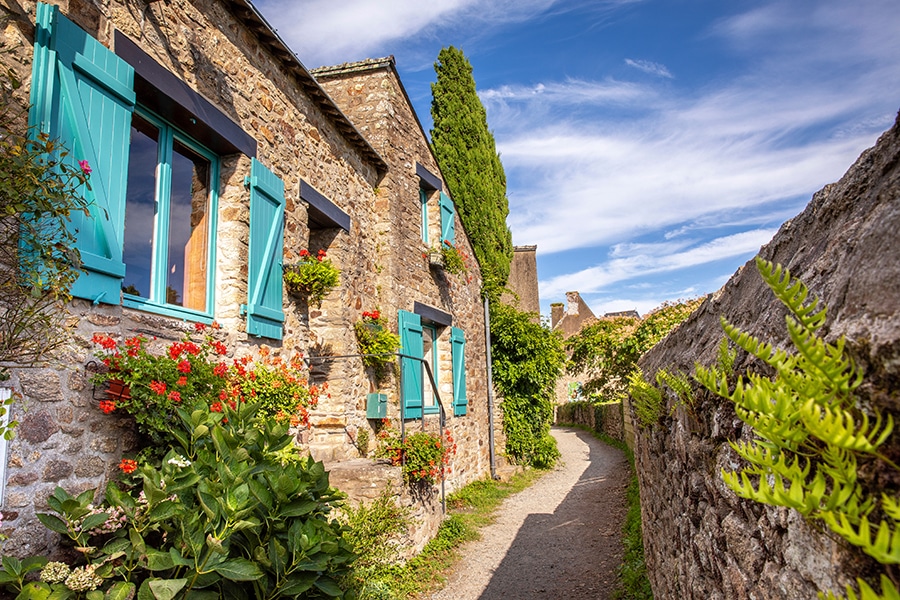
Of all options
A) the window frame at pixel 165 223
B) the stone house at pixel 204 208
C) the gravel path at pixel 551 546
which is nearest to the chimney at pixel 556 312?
the gravel path at pixel 551 546

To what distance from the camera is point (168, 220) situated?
409 cm

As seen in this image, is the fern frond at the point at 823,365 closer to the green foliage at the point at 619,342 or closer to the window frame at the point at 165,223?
the window frame at the point at 165,223

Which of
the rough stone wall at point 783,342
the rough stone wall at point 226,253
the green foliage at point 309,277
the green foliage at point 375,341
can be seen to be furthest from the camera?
the green foliage at point 375,341

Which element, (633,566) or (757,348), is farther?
(633,566)

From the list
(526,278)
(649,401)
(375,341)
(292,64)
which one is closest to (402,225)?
(375,341)

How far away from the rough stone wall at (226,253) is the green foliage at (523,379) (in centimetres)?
511

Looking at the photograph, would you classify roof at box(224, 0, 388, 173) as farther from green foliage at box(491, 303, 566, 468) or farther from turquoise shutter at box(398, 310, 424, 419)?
green foliage at box(491, 303, 566, 468)

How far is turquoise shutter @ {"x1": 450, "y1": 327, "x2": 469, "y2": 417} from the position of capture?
31.2ft

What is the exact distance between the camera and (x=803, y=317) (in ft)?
3.08

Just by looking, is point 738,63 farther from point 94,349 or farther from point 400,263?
point 94,349

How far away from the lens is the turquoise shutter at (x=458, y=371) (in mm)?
9516

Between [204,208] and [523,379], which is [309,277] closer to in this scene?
[204,208]

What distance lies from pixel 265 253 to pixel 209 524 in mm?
2729

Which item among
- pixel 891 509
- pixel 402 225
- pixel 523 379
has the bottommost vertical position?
pixel 891 509
